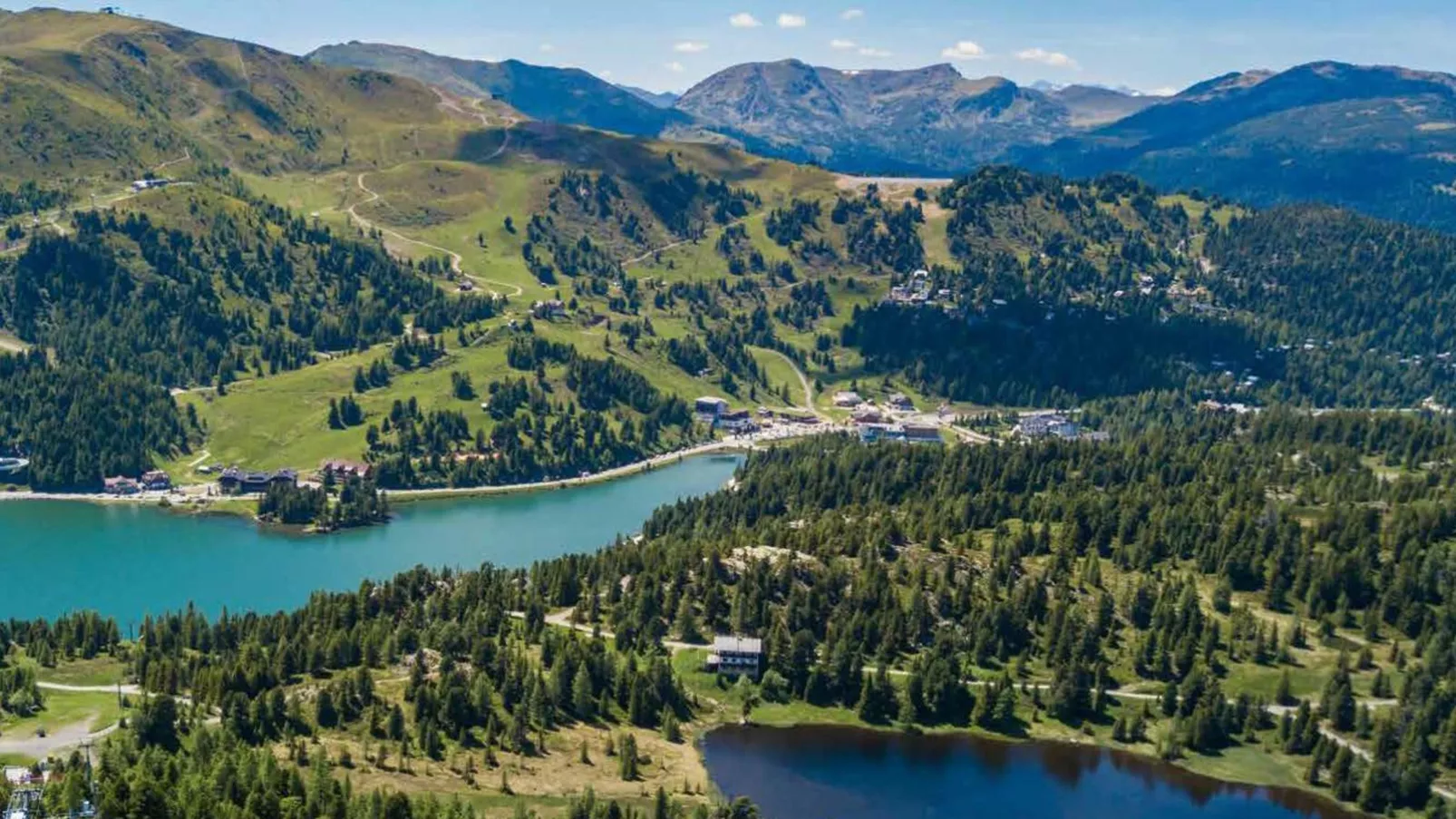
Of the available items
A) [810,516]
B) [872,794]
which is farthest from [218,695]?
[810,516]

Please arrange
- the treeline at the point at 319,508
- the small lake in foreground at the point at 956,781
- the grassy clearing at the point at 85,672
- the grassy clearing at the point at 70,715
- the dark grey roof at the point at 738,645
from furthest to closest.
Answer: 1. the treeline at the point at 319,508
2. the dark grey roof at the point at 738,645
3. the grassy clearing at the point at 85,672
4. the small lake in foreground at the point at 956,781
5. the grassy clearing at the point at 70,715

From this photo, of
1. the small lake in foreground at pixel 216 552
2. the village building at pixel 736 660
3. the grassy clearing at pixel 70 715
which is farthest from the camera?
the small lake in foreground at pixel 216 552

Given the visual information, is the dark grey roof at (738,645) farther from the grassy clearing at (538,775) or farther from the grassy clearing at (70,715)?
the grassy clearing at (70,715)

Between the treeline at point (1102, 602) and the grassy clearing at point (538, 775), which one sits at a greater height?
the treeline at point (1102, 602)

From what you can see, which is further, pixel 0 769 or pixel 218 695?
pixel 218 695

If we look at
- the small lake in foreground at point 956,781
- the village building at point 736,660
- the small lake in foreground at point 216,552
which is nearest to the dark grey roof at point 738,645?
the village building at point 736,660

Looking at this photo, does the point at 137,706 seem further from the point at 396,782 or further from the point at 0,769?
the point at 396,782

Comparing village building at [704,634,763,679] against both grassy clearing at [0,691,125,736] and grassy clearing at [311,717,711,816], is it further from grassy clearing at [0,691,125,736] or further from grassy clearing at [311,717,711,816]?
grassy clearing at [0,691,125,736]
